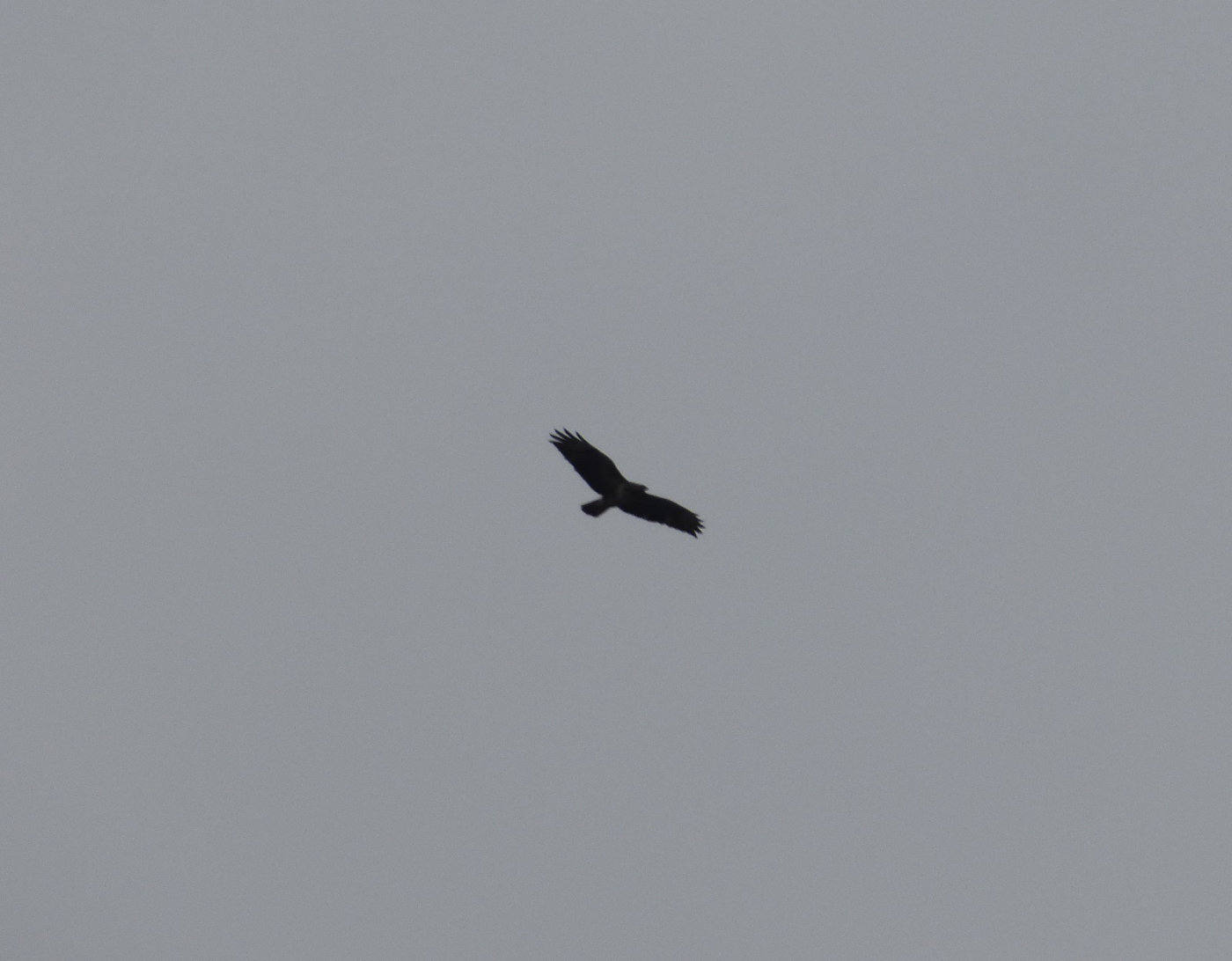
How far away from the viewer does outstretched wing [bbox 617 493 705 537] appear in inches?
1961

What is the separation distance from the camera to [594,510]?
4928 cm

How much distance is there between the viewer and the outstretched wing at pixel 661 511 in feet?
163

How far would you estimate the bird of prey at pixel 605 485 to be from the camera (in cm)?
4909

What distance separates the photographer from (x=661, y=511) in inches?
1972

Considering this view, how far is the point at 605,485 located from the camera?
162 feet

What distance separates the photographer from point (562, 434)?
4934 centimetres

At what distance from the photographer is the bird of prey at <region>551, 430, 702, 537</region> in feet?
161

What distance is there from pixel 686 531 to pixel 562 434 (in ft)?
9.90

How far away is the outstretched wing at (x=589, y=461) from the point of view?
49.1 m

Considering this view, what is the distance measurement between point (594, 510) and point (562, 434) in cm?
149

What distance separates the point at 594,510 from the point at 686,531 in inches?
78.4

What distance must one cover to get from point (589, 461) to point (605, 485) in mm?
578

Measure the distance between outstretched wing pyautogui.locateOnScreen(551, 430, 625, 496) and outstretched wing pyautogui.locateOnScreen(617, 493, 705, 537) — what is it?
57cm
